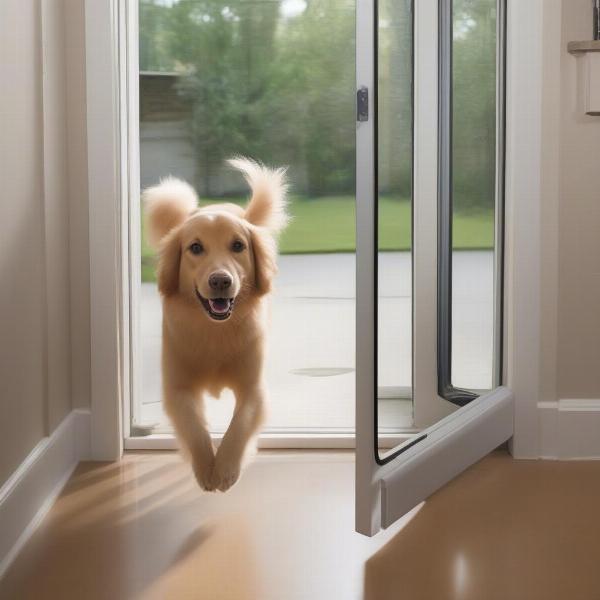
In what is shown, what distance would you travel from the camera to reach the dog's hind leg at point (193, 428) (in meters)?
2.33

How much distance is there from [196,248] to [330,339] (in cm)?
169

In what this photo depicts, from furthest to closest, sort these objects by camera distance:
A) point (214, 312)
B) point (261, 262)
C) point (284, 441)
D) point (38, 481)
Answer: point (284, 441)
point (261, 262)
point (214, 312)
point (38, 481)

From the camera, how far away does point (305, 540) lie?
6.92ft

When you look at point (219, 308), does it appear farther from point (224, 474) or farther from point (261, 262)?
point (224, 474)

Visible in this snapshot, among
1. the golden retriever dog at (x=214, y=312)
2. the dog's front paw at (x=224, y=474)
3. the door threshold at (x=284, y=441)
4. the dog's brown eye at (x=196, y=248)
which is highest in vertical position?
the dog's brown eye at (x=196, y=248)

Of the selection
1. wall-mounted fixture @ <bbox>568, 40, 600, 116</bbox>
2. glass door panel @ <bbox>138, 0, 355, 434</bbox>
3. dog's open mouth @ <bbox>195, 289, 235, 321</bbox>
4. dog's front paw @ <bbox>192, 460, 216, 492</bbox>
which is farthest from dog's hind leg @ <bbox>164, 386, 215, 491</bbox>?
wall-mounted fixture @ <bbox>568, 40, 600, 116</bbox>

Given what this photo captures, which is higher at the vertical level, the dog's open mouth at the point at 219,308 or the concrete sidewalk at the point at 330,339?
the dog's open mouth at the point at 219,308

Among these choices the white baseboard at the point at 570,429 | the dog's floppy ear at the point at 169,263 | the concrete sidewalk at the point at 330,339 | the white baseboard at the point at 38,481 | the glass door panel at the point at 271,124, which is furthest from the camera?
the glass door panel at the point at 271,124

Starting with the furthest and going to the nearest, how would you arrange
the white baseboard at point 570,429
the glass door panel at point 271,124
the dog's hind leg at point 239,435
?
the glass door panel at point 271,124, the white baseboard at point 570,429, the dog's hind leg at point 239,435

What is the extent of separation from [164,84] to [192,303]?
1.52 m

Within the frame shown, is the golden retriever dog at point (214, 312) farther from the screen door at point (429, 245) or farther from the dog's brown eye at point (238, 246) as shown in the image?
the screen door at point (429, 245)

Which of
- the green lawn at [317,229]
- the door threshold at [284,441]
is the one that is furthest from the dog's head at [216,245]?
the green lawn at [317,229]

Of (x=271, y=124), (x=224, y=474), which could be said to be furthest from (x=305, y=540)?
(x=271, y=124)

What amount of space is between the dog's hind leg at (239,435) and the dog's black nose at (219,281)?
280 mm
